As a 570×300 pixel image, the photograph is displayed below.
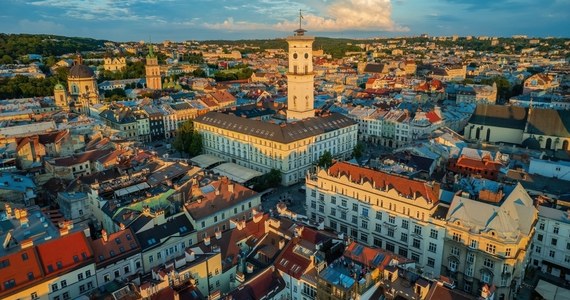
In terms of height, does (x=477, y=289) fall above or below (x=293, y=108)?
below

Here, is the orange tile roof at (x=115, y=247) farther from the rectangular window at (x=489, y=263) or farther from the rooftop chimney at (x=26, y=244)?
the rectangular window at (x=489, y=263)

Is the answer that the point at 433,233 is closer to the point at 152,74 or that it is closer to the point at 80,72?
the point at 80,72

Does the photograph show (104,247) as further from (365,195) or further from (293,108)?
(293,108)

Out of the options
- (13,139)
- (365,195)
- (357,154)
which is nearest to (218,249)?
(365,195)

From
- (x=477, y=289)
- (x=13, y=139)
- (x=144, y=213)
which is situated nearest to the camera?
(x=477, y=289)

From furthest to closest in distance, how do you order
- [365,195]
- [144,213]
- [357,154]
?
[357,154], [365,195], [144,213]

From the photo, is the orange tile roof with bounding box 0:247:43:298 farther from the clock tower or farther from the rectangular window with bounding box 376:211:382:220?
→ the clock tower
